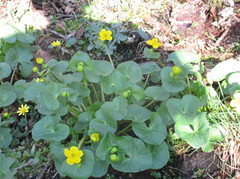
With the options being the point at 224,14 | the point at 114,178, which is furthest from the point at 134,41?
the point at 114,178

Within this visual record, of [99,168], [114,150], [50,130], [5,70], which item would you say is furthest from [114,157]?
[5,70]

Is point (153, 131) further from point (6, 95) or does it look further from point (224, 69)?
point (6, 95)

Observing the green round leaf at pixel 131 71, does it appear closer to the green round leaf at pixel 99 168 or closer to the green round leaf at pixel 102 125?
the green round leaf at pixel 102 125

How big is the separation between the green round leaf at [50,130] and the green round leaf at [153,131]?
43cm

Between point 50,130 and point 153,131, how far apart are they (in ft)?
2.05

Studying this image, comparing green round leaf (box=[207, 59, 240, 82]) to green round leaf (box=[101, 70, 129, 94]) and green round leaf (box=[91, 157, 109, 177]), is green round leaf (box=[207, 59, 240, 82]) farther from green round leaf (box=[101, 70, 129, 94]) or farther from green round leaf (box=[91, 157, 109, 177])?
green round leaf (box=[91, 157, 109, 177])

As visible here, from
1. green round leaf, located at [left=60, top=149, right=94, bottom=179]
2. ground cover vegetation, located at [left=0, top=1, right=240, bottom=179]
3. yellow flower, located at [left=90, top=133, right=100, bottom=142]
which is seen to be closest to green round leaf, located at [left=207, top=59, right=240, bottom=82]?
ground cover vegetation, located at [left=0, top=1, right=240, bottom=179]

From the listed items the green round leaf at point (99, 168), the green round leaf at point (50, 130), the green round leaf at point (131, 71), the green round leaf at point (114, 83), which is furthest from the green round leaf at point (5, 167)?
the green round leaf at point (131, 71)

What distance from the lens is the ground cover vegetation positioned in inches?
70.4

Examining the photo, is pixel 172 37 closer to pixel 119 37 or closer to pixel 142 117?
pixel 119 37

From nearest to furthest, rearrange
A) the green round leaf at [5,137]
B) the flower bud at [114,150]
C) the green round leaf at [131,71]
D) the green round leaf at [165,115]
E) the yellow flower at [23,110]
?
the flower bud at [114,150] → the green round leaf at [165,115] → the green round leaf at [131,71] → the green round leaf at [5,137] → the yellow flower at [23,110]

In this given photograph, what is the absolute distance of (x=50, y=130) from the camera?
1.88m

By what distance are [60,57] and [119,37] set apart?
0.57 meters

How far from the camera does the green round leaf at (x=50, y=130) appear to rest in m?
1.84
